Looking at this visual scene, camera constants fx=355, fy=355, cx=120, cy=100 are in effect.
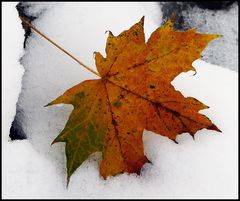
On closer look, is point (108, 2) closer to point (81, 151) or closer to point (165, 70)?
point (165, 70)

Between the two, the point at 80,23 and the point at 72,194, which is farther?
the point at 80,23

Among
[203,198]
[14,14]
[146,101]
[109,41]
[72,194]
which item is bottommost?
[203,198]

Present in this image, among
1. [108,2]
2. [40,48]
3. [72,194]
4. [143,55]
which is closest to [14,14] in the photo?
[40,48]

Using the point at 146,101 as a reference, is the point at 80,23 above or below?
above
